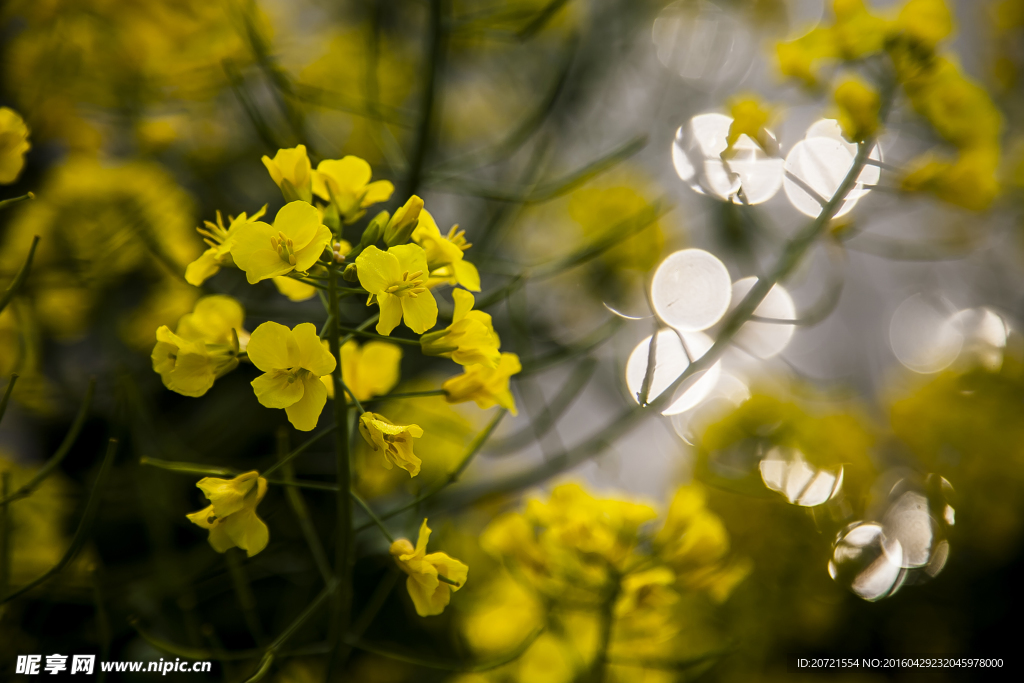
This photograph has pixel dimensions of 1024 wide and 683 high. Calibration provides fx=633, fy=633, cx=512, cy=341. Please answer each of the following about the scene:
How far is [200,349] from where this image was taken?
0.28 meters

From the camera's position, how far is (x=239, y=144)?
766 millimetres

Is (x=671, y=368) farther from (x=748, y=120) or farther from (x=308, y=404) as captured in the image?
(x=308, y=404)

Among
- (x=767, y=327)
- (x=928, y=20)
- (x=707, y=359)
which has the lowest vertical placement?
(x=767, y=327)

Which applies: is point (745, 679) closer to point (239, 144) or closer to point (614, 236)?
point (614, 236)

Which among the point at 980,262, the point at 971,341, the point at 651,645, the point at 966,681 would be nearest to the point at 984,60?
the point at 980,262

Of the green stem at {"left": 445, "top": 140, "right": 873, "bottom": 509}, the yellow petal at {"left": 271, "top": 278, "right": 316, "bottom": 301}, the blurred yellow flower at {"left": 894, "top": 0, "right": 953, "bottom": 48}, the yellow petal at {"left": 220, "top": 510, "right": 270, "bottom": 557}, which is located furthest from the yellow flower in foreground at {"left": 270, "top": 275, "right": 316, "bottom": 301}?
the blurred yellow flower at {"left": 894, "top": 0, "right": 953, "bottom": 48}

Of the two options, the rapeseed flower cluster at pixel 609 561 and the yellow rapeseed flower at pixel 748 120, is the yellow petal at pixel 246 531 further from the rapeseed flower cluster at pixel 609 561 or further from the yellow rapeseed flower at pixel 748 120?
the yellow rapeseed flower at pixel 748 120

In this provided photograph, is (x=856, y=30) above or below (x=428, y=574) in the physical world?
above

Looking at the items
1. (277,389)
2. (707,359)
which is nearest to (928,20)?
(707,359)

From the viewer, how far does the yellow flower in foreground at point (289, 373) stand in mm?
243

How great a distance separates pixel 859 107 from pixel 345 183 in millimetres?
385

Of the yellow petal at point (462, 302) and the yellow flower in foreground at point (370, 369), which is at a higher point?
the yellow petal at point (462, 302)

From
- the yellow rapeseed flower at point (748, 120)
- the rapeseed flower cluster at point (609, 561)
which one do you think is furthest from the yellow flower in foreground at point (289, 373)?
the yellow rapeseed flower at point (748, 120)

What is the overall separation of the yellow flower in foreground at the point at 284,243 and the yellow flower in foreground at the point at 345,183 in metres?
0.07
